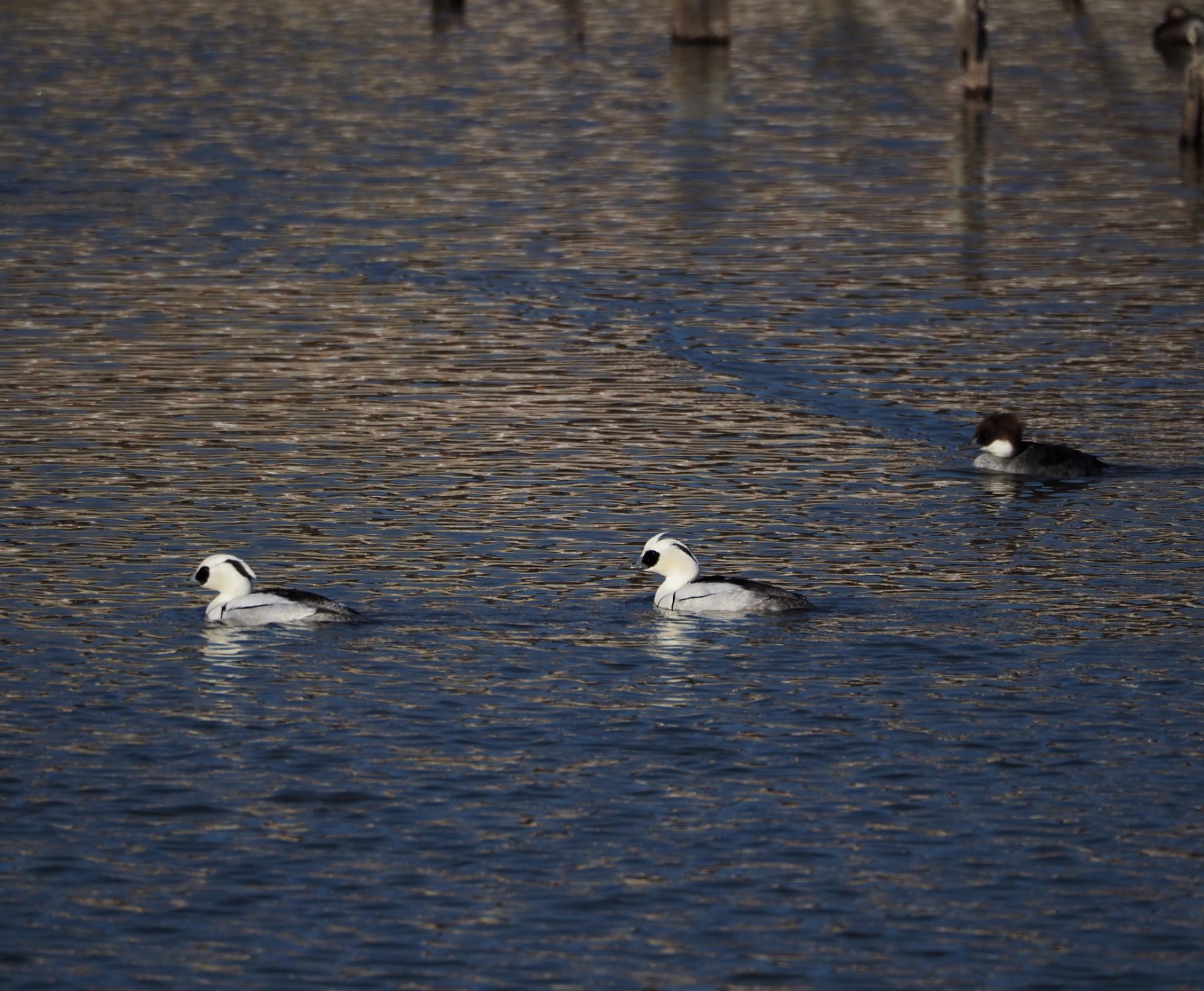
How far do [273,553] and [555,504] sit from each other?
253cm

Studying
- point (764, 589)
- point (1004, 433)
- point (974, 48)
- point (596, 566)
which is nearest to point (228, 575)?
point (596, 566)

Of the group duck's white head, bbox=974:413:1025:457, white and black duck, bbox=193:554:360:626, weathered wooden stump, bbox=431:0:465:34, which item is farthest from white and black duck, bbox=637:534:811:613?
weathered wooden stump, bbox=431:0:465:34

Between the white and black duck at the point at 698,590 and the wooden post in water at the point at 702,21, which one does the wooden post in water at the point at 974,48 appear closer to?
the wooden post in water at the point at 702,21

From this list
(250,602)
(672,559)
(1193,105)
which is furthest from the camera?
(1193,105)

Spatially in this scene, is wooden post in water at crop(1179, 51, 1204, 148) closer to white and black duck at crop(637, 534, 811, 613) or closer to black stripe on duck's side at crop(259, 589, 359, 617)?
white and black duck at crop(637, 534, 811, 613)

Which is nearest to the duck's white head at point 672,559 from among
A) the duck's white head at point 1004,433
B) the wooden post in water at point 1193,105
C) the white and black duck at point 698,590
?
the white and black duck at point 698,590

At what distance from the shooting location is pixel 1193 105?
37.6m

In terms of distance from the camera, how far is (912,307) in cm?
2772

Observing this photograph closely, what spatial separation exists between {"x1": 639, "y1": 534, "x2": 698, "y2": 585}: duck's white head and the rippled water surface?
35 cm

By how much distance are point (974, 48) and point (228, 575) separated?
3105 cm

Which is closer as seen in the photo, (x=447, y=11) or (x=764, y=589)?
(x=764, y=589)

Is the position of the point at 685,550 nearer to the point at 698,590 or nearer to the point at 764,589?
the point at 698,590

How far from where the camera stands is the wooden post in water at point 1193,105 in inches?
1459

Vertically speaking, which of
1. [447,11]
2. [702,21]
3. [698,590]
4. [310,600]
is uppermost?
[702,21]
